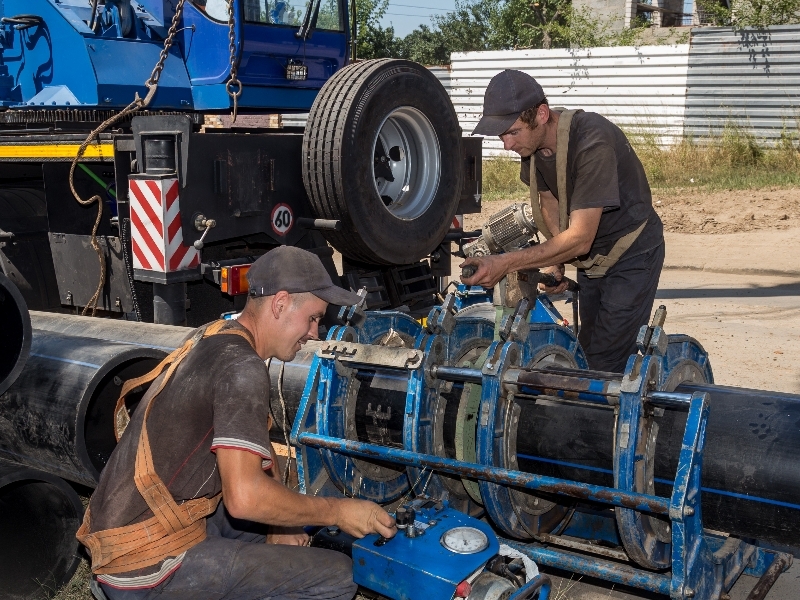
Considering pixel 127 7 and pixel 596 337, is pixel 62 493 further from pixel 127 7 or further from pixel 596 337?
pixel 127 7

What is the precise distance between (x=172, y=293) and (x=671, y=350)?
2.71 m

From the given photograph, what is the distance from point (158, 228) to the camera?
4.62 m

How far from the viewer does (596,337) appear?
403 cm

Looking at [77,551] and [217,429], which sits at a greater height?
[217,429]

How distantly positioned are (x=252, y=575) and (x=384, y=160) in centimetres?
318

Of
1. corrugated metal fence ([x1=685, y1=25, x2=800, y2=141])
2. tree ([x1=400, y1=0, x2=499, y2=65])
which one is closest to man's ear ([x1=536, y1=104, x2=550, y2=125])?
corrugated metal fence ([x1=685, y1=25, x2=800, y2=141])

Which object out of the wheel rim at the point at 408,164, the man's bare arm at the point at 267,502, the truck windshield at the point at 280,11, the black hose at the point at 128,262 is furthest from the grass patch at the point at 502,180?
the man's bare arm at the point at 267,502

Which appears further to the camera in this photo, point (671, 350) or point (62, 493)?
point (62, 493)

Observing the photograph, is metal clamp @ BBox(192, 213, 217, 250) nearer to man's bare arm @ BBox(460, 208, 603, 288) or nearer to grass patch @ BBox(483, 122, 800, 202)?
man's bare arm @ BBox(460, 208, 603, 288)

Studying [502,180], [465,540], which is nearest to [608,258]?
[465,540]

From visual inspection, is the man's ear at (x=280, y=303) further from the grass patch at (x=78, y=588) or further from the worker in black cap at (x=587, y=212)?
the grass patch at (x=78, y=588)

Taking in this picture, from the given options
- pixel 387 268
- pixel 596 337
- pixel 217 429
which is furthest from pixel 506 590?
pixel 387 268

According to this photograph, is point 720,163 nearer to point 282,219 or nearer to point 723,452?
point 282,219

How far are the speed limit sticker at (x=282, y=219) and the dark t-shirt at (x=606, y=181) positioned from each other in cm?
162
